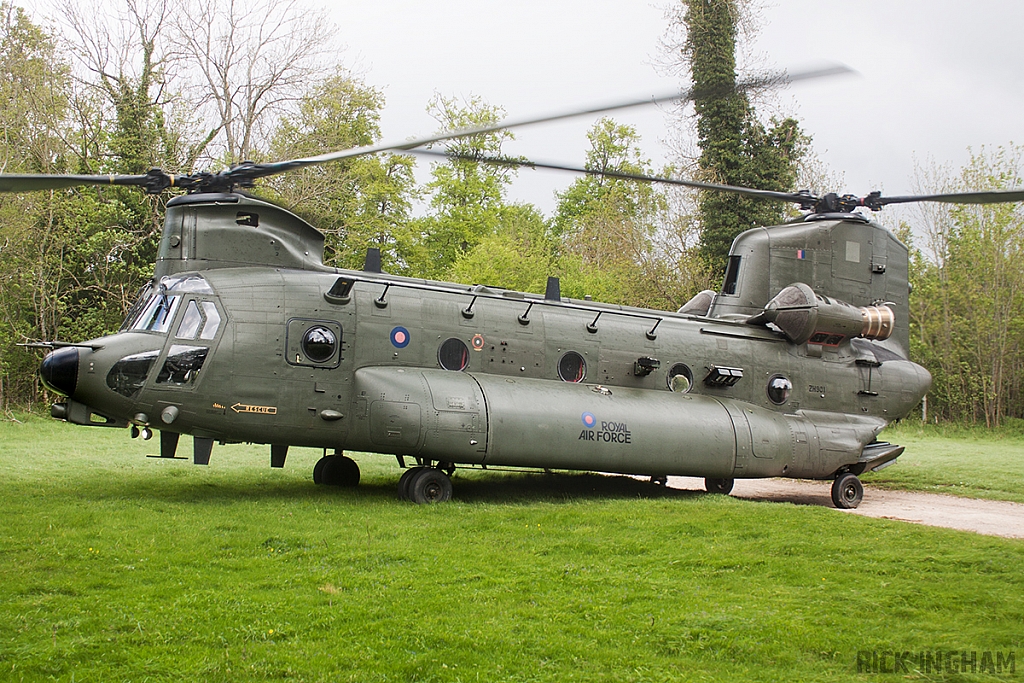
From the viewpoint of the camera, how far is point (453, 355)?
13.1m

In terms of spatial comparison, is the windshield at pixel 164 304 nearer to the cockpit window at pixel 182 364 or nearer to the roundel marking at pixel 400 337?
the cockpit window at pixel 182 364

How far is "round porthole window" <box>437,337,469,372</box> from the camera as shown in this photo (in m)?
13.1

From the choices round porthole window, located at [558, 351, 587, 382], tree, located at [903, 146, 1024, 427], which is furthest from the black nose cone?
tree, located at [903, 146, 1024, 427]

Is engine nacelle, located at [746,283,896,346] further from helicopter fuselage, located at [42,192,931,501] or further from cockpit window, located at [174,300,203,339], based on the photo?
cockpit window, located at [174,300,203,339]

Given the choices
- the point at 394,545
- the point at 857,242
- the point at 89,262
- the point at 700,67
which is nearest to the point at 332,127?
the point at 89,262

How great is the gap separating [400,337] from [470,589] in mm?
5638

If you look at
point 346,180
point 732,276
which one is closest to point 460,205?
point 346,180

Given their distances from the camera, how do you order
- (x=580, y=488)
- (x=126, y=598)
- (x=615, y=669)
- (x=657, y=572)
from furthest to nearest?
(x=580, y=488) < (x=657, y=572) < (x=126, y=598) < (x=615, y=669)

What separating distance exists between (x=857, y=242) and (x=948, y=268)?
77.6 ft

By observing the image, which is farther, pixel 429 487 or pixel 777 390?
pixel 777 390

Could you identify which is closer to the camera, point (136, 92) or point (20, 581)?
point (20, 581)

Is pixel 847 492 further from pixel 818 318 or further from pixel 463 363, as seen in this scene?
pixel 463 363

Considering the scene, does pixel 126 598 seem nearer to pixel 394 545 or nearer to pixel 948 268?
pixel 394 545

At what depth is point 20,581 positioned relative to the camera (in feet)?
24.4
